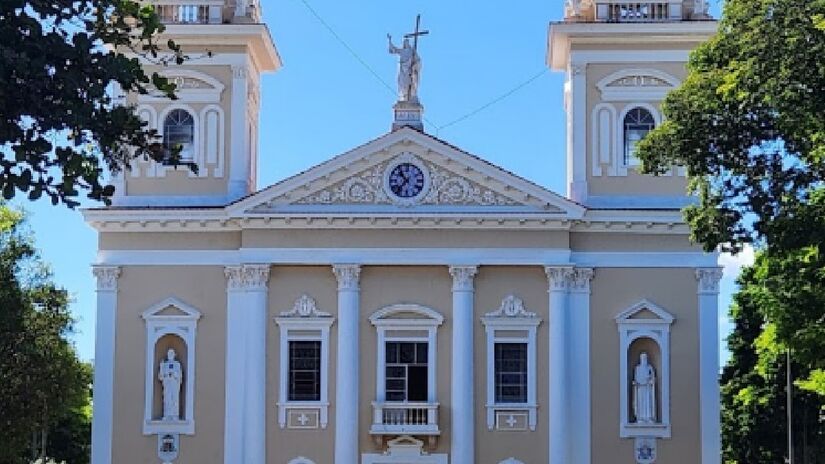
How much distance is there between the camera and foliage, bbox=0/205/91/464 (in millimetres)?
41500

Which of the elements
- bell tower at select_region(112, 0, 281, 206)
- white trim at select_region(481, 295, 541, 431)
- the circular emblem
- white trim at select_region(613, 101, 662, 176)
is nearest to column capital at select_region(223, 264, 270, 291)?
bell tower at select_region(112, 0, 281, 206)

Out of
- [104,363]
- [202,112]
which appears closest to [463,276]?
[202,112]

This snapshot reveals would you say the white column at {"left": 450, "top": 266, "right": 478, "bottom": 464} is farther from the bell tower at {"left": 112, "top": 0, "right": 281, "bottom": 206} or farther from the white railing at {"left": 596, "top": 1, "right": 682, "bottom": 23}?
the white railing at {"left": 596, "top": 1, "right": 682, "bottom": 23}

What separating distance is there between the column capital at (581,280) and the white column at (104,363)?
11.2 m

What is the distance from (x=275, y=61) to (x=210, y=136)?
385cm

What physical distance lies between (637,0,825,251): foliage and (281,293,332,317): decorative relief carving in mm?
11427

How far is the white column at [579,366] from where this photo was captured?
120 feet

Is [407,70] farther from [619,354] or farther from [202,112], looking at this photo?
[619,354]

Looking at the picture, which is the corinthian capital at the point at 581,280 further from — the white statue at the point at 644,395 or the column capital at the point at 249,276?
the column capital at the point at 249,276

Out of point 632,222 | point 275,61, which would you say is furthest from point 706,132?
point 275,61

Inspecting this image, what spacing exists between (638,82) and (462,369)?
28.3 feet

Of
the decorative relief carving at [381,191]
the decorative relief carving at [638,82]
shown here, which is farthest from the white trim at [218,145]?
the decorative relief carving at [638,82]

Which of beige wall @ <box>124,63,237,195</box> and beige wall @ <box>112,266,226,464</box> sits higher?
beige wall @ <box>124,63,237,195</box>

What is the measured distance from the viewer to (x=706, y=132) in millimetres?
26984
